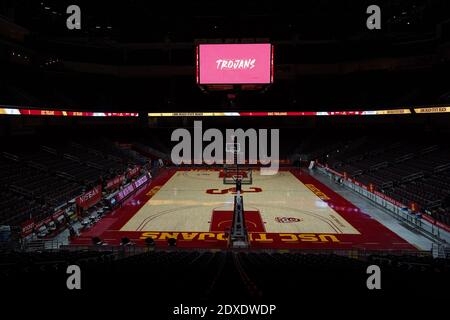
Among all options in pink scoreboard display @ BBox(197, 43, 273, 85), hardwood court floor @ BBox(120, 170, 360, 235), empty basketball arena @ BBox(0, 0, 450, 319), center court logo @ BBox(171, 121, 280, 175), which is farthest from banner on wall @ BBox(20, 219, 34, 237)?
center court logo @ BBox(171, 121, 280, 175)

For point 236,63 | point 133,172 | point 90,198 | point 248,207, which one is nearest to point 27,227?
point 90,198

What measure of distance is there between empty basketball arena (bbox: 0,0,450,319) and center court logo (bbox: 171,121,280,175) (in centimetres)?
23

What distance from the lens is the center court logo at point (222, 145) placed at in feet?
142

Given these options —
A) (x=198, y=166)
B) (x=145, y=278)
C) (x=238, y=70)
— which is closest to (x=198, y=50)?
(x=238, y=70)

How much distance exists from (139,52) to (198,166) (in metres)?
15.0

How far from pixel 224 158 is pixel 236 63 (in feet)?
55.1

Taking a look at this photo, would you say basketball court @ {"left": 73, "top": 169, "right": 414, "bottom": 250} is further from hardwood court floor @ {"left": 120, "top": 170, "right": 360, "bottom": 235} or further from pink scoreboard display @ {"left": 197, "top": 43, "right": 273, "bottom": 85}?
pink scoreboard display @ {"left": 197, "top": 43, "right": 273, "bottom": 85}

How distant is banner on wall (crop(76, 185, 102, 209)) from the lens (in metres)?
19.5

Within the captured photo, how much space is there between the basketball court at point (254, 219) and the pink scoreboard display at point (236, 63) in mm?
8541

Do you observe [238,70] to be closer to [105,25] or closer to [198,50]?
[198,50]

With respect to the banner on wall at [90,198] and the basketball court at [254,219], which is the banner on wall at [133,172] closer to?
the basketball court at [254,219]

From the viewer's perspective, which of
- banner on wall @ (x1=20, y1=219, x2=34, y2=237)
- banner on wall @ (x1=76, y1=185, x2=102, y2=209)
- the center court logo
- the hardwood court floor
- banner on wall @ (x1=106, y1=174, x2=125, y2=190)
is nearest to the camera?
banner on wall @ (x1=20, y1=219, x2=34, y2=237)

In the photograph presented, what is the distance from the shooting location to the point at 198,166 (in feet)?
136

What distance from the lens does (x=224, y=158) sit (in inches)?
1695
